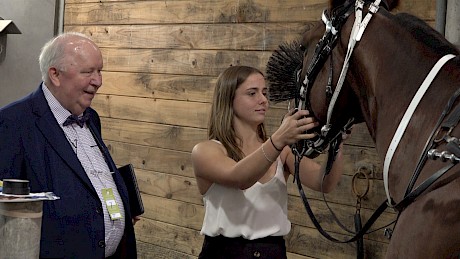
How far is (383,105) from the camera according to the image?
1.78 metres

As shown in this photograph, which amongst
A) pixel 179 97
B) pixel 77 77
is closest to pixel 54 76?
pixel 77 77

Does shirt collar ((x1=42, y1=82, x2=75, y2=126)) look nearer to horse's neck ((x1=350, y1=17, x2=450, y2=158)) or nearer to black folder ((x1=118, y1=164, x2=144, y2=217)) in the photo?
black folder ((x1=118, y1=164, x2=144, y2=217))

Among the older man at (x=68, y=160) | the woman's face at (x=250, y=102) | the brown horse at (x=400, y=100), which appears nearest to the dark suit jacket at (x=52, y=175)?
the older man at (x=68, y=160)

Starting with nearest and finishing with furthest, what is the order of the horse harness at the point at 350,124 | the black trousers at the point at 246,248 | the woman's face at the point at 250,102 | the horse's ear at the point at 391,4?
1. the horse harness at the point at 350,124
2. the horse's ear at the point at 391,4
3. the black trousers at the point at 246,248
4. the woman's face at the point at 250,102

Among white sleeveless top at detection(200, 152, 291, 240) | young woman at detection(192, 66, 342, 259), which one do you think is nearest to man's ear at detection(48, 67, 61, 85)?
young woman at detection(192, 66, 342, 259)

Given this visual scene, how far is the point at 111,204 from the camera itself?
239 cm

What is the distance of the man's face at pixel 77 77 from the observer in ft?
7.88

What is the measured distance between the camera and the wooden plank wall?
333cm

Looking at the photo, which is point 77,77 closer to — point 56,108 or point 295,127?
point 56,108

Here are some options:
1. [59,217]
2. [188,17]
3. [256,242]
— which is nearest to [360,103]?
[256,242]

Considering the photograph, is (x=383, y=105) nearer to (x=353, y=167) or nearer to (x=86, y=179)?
(x=86, y=179)

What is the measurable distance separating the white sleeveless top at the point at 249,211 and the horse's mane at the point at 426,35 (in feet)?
→ 3.22

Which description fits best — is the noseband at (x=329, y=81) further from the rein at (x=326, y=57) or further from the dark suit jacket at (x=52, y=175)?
the dark suit jacket at (x=52, y=175)

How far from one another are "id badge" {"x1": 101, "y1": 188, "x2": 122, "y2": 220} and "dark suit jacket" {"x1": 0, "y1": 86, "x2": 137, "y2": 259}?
1.6 inches
